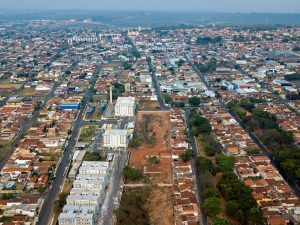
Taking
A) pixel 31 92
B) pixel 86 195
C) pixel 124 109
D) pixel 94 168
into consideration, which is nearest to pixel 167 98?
pixel 124 109

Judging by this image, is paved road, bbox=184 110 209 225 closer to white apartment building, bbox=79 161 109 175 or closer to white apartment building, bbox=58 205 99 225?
white apartment building, bbox=58 205 99 225

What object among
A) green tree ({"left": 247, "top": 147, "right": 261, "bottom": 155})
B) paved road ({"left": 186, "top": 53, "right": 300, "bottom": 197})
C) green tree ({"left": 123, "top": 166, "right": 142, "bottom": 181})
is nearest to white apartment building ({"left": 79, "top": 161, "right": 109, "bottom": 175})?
green tree ({"left": 123, "top": 166, "right": 142, "bottom": 181})

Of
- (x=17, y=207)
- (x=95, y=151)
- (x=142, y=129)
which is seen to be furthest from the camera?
(x=142, y=129)

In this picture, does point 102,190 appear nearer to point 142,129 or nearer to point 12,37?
point 142,129

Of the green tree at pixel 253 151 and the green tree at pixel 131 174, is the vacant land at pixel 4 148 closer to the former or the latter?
the green tree at pixel 131 174

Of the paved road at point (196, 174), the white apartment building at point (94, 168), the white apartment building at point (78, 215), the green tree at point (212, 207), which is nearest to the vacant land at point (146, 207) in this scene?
the white apartment building at point (78, 215)

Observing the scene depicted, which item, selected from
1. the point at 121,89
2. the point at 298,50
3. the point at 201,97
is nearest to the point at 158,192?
the point at 201,97
